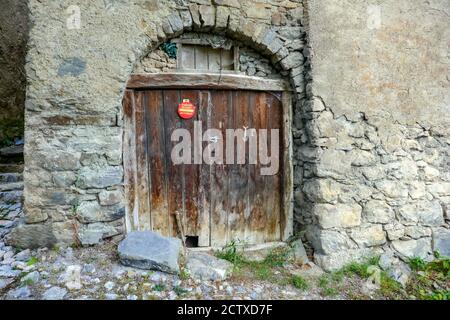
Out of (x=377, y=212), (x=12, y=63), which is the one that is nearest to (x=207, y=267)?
(x=377, y=212)

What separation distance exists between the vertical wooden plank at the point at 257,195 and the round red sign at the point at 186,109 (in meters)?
0.61

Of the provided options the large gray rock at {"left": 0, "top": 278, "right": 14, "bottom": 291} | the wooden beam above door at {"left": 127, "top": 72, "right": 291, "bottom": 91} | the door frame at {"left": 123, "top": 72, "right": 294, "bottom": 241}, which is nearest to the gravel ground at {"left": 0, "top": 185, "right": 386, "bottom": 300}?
the large gray rock at {"left": 0, "top": 278, "right": 14, "bottom": 291}

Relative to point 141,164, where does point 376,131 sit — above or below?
above

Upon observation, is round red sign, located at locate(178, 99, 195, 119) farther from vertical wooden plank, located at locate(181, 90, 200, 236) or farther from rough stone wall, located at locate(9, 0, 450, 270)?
rough stone wall, located at locate(9, 0, 450, 270)

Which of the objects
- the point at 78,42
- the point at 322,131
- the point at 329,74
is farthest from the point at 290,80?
the point at 78,42

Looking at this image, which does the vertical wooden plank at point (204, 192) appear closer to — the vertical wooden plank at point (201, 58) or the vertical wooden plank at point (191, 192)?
the vertical wooden plank at point (191, 192)

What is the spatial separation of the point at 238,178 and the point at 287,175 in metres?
0.51

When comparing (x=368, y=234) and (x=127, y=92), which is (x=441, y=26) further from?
(x=127, y=92)

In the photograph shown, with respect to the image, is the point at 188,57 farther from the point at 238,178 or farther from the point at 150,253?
the point at 150,253

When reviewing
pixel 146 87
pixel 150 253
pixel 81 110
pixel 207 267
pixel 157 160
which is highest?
pixel 146 87

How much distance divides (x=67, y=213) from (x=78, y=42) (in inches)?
56.5

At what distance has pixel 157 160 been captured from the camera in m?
2.59
